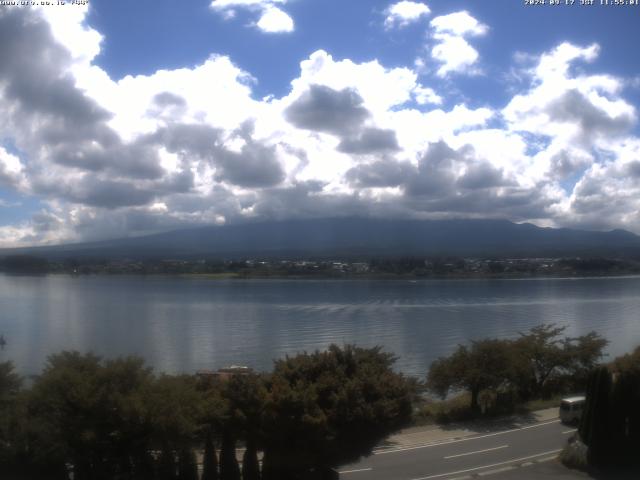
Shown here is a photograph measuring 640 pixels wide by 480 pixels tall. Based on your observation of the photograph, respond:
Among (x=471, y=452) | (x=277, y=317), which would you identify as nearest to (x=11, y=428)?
(x=471, y=452)

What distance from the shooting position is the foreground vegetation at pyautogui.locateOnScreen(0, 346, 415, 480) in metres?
6.60

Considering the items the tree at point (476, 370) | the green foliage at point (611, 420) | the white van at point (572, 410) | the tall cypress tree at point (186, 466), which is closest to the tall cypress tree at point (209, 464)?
the tall cypress tree at point (186, 466)

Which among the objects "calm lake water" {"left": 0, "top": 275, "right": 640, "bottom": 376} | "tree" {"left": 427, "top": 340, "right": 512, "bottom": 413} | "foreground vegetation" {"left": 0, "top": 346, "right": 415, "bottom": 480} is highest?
"foreground vegetation" {"left": 0, "top": 346, "right": 415, "bottom": 480}

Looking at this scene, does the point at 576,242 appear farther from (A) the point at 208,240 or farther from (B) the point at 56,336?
(B) the point at 56,336

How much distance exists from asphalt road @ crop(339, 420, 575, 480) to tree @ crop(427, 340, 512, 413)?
228 centimetres

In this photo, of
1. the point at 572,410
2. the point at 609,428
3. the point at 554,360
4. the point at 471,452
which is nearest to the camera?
the point at 609,428

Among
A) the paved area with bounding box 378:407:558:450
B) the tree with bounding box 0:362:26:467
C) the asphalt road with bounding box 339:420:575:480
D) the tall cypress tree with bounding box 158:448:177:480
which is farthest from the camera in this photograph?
the paved area with bounding box 378:407:558:450

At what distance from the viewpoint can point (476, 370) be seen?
506 inches

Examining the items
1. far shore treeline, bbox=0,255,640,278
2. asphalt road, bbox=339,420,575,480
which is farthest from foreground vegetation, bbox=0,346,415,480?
far shore treeline, bbox=0,255,640,278

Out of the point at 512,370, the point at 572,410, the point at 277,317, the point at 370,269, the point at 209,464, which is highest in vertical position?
the point at 370,269

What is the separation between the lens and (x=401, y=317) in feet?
113

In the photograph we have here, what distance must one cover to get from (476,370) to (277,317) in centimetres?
2223

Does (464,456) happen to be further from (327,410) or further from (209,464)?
(209,464)

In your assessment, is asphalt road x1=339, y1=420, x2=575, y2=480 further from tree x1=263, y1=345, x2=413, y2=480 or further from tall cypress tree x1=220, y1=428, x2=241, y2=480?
tall cypress tree x1=220, y1=428, x2=241, y2=480
